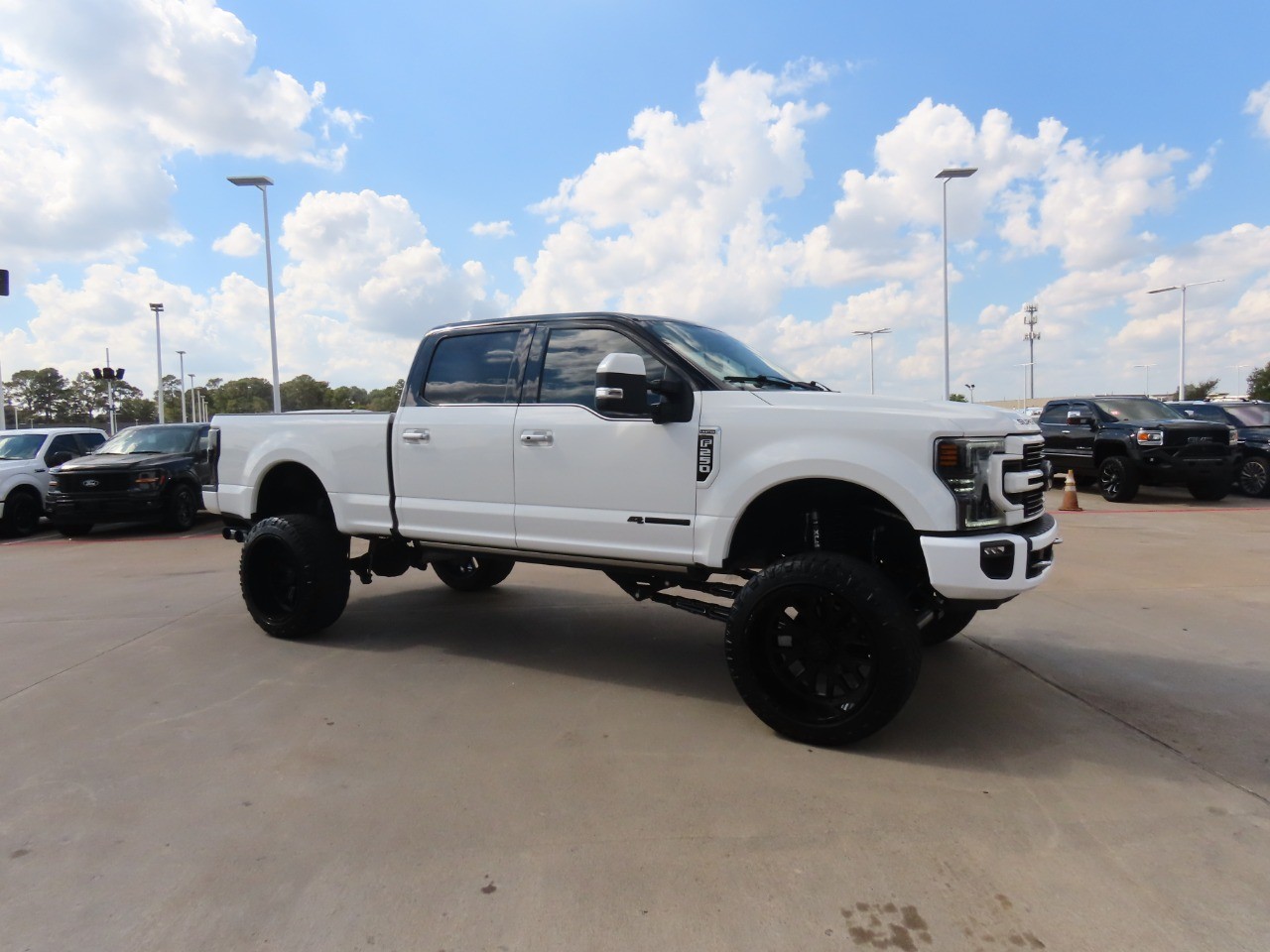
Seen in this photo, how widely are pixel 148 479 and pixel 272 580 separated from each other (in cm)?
752

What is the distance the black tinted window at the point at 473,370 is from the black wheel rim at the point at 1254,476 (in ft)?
48.5

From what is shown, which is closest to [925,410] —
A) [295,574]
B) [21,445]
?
[295,574]

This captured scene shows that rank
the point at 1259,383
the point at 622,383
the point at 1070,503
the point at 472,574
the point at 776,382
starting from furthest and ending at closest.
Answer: the point at 1259,383, the point at 1070,503, the point at 472,574, the point at 776,382, the point at 622,383

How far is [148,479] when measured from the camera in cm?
1180

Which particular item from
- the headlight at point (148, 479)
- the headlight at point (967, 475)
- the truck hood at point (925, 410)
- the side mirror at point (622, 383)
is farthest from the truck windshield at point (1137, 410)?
the headlight at point (148, 479)

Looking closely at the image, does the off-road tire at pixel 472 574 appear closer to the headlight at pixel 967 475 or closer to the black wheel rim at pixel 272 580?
the black wheel rim at pixel 272 580

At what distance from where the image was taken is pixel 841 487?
150 inches

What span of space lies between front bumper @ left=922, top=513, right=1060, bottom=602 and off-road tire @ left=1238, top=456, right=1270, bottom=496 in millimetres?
13926

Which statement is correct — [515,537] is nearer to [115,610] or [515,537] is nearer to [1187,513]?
[115,610]

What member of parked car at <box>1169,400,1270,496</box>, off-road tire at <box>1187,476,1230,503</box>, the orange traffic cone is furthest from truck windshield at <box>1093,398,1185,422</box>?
the orange traffic cone

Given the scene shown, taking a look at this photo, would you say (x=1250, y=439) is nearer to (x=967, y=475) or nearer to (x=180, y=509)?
(x=967, y=475)

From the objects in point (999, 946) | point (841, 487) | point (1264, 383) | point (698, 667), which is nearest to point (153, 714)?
point (698, 667)

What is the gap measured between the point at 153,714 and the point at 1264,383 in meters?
93.9

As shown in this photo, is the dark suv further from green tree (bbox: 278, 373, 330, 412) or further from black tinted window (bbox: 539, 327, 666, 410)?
green tree (bbox: 278, 373, 330, 412)
